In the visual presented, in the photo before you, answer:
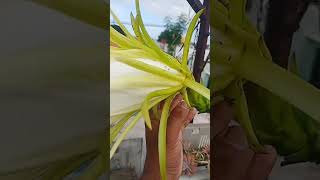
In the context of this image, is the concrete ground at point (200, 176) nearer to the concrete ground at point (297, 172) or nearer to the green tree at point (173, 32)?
the concrete ground at point (297, 172)

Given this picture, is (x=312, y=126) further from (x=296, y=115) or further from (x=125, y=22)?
(x=125, y=22)

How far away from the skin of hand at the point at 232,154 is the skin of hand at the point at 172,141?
5.5 inches

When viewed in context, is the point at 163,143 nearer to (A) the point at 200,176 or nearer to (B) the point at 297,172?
(A) the point at 200,176

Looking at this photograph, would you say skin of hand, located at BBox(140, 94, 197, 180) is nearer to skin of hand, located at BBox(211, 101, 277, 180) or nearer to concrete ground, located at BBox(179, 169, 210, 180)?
concrete ground, located at BBox(179, 169, 210, 180)

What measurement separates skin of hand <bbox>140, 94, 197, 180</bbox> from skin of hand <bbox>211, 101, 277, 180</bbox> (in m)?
0.14

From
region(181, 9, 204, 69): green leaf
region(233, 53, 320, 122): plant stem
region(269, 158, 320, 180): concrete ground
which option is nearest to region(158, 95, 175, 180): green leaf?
region(181, 9, 204, 69): green leaf

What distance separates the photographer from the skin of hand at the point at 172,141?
4.63 feet

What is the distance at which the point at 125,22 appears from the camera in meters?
1.36

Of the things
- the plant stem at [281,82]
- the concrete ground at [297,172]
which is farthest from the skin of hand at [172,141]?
the concrete ground at [297,172]

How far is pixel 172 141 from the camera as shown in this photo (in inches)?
56.7

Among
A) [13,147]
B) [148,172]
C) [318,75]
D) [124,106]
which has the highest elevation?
[318,75]

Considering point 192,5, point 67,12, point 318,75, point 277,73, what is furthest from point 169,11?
point 318,75

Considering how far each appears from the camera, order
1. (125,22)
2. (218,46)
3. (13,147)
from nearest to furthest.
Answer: (13,147)
(125,22)
(218,46)

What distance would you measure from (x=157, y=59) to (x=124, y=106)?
0.20 meters
